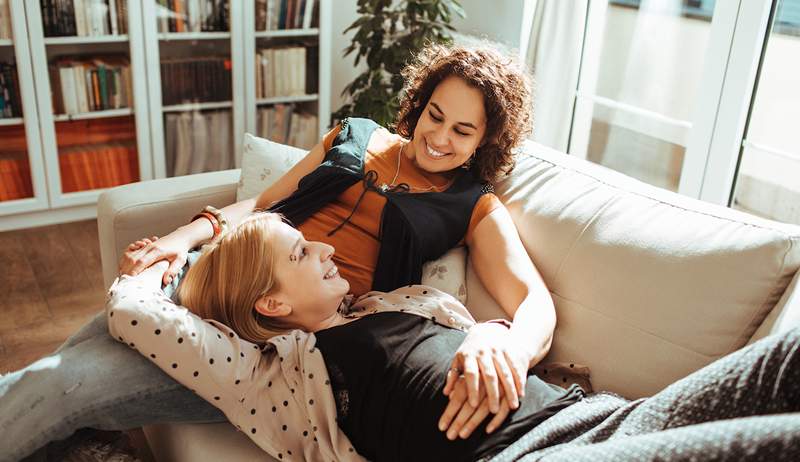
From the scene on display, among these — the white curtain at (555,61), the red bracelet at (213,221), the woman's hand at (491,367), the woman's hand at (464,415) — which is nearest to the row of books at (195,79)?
the white curtain at (555,61)

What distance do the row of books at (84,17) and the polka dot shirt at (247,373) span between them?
204cm

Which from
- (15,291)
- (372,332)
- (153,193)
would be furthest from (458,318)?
(15,291)

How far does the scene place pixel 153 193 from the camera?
1.90 metres

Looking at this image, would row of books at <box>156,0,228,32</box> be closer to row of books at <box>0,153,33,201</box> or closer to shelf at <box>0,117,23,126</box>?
shelf at <box>0,117,23,126</box>

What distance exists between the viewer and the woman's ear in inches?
54.4

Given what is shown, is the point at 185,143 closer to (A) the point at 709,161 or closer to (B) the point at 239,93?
(B) the point at 239,93

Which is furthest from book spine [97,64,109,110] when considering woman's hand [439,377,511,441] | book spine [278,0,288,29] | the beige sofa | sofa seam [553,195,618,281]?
woman's hand [439,377,511,441]

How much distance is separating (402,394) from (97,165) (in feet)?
8.01

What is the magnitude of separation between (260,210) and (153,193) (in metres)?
0.30

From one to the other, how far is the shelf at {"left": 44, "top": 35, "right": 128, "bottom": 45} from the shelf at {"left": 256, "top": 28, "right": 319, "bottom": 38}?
23.7 inches

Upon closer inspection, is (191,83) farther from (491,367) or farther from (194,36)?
(491,367)

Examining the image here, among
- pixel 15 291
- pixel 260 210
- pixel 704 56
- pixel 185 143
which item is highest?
pixel 704 56

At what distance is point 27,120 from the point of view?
2.99 m

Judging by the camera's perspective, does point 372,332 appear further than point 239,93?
No
